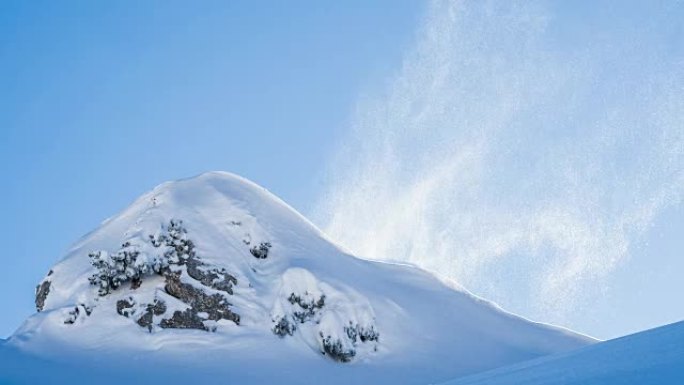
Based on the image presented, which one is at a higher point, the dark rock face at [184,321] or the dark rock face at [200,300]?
the dark rock face at [200,300]

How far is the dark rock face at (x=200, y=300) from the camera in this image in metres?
21.6

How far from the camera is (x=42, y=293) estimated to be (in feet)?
82.6

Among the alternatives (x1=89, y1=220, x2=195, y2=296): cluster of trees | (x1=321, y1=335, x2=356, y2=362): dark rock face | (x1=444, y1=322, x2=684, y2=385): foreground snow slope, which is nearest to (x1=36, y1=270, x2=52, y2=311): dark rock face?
(x1=89, y1=220, x2=195, y2=296): cluster of trees

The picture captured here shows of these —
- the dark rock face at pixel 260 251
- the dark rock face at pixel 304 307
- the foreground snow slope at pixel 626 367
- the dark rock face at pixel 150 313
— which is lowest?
the foreground snow slope at pixel 626 367

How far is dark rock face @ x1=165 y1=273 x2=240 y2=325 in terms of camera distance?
70.8 ft

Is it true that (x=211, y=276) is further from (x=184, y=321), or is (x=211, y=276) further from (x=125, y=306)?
(x=125, y=306)

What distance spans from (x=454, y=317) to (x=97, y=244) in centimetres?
1607

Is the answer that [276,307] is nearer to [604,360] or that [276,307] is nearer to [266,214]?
[266,214]

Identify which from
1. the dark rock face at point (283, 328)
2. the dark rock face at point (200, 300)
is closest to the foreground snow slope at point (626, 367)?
the dark rock face at point (283, 328)

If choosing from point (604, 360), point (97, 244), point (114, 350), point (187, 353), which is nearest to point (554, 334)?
point (187, 353)

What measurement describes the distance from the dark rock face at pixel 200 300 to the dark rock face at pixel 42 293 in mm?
6178

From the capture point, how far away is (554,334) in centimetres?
2778

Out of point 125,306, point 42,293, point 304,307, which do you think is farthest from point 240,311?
point 42,293

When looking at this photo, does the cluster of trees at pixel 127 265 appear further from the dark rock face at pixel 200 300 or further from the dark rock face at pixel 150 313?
the dark rock face at pixel 150 313
